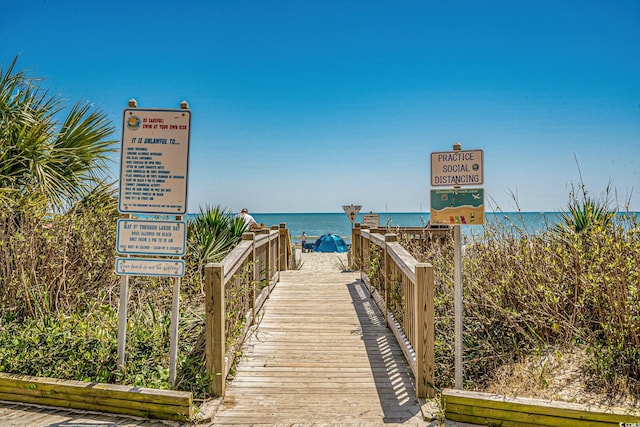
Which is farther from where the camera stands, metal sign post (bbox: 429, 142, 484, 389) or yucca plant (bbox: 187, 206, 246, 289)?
yucca plant (bbox: 187, 206, 246, 289)

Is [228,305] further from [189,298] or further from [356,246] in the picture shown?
[356,246]

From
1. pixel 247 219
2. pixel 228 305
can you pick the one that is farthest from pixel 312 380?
pixel 247 219

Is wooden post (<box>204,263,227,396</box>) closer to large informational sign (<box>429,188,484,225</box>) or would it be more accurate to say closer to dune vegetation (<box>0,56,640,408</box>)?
dune vegetation (<box>0,56,640,408</box>)

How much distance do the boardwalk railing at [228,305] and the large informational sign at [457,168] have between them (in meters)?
2.18

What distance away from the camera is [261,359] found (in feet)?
16.0

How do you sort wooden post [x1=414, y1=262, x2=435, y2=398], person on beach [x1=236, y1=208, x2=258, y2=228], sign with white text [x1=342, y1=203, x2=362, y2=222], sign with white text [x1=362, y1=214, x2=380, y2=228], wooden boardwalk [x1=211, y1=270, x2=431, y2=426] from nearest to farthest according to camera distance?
wooden boardwalk [x1=211, y1=270, x2=431, y2=426], wooden post [x1=414, y1=262, x2=435, y2=398], person on beach [x1=236, y1=208, x2=258, y2=228], sign with white text [x1=362, y1=214, x2=380, y2=228], sign with white text [x1=342, y1=203, x2=362, y2=222]

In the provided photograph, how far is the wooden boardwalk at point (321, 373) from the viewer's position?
366 centimetres

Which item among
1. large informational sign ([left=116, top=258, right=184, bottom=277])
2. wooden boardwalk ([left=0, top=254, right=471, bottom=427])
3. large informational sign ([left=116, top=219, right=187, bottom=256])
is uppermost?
large informational sign ([left=116, top=219, right=187, bottom=256])

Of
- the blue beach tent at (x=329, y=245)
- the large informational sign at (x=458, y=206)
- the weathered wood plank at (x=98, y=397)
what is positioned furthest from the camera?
the blue beach tent at (x=329, y=245)

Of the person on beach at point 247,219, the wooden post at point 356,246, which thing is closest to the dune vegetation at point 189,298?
the person on beach at point 247,219

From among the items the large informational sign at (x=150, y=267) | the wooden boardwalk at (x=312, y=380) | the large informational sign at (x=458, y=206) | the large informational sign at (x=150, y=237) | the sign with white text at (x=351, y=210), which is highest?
the sign with white text at (x=351, y=210)

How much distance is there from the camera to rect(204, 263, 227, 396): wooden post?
380cm

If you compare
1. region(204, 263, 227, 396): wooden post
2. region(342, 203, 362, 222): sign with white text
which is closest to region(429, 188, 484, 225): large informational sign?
region(204, 263, 227, 396): wooden post

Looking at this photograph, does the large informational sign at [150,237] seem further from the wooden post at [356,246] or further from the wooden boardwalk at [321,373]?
the wooden post at [356,246]
